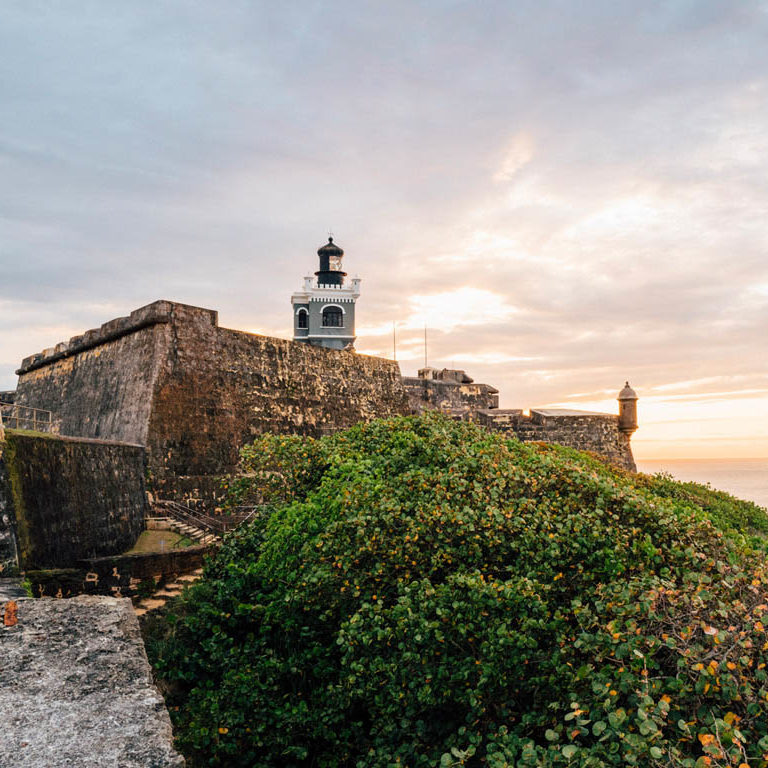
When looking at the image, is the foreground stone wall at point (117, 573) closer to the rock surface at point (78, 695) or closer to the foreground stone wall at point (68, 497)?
the foreground stone wall at point (68, 497)

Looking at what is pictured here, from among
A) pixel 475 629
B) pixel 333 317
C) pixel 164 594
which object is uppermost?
pixel 333 317

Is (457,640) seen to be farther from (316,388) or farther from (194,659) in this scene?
(316,388)

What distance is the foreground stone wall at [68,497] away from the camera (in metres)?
6.52

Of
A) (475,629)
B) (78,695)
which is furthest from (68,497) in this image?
(475,629)

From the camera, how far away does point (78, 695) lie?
9.74ft

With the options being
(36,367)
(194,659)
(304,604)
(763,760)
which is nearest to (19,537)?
(194,659)

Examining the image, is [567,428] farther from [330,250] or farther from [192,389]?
[330,250]

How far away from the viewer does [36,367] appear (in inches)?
694

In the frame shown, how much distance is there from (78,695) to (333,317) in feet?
164

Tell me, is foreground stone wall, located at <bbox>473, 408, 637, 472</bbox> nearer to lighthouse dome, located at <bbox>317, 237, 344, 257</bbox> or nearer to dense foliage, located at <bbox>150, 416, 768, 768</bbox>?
dense foliage, located at <bbox>150, 416, 768, 768</bbox>

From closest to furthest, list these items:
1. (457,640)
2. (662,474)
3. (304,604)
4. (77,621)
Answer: (77,621) < (457,640) < (304,604) < (662,474)

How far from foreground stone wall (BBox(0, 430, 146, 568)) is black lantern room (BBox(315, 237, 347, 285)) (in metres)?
45.0

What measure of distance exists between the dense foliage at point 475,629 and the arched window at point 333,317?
45.6 meters

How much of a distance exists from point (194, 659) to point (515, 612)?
4.13 m
